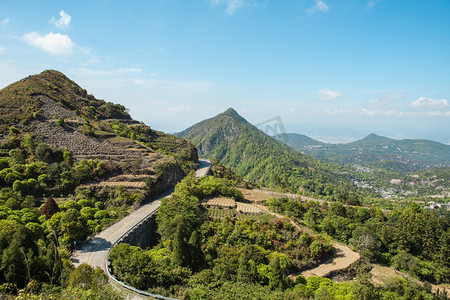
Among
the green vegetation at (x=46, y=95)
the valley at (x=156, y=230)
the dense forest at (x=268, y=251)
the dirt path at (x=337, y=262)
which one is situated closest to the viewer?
the valley at (x=156, y=230)

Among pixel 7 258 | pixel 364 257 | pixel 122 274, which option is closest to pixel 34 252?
pixel 7 258

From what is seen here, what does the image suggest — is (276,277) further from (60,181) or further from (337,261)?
(60,181)

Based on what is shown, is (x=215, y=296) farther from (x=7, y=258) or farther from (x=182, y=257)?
(x=7, y=258)

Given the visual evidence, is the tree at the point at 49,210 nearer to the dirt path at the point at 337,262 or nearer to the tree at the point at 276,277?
the tree at the point at 276,277

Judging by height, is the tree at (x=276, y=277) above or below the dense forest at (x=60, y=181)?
below

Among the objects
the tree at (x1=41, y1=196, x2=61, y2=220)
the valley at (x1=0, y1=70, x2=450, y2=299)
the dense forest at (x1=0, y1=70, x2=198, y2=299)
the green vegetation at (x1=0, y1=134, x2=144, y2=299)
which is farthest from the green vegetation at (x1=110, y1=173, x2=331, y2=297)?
the tree at (x1=41, y1=196, x2=61, y2=220)

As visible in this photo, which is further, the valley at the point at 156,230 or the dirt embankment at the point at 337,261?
the dirt embankment at the point at 337,261

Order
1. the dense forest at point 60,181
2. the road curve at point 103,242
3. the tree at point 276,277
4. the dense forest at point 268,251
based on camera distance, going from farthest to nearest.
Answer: the tree at point 276,277, the road curve at point 103,242, the dense forest at point 268,251, the dense forest at point 60,181

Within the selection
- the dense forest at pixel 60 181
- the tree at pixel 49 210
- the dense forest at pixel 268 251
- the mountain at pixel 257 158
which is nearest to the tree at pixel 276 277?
the dense forest at pixel 268 251

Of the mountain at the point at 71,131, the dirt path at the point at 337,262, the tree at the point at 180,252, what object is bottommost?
the dirt path at the point at 337,262
